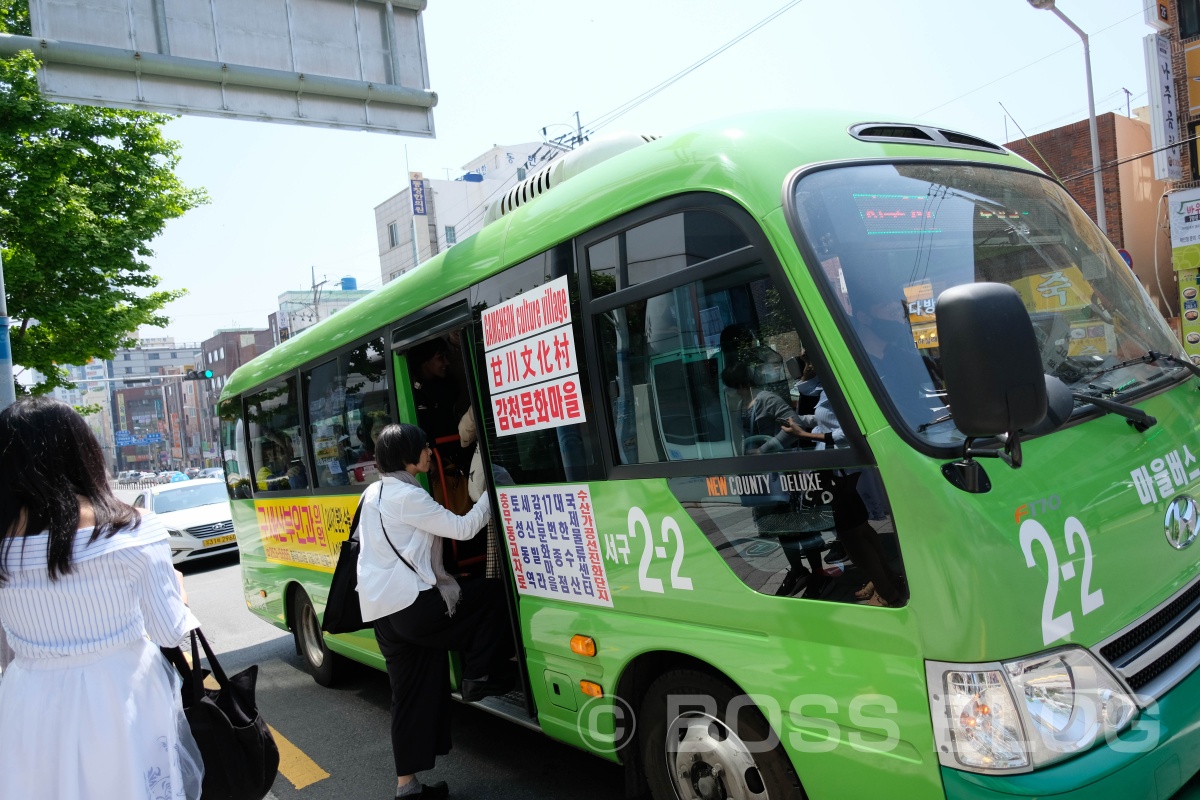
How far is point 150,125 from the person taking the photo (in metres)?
16.5

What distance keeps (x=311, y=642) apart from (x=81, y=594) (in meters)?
4.87

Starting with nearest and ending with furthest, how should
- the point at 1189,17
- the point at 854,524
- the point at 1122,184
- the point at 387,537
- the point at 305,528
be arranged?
the point at 854,524 → the point at 387,537 → the point at 305,528 → the point at 1189,17 → the point at 1122,184

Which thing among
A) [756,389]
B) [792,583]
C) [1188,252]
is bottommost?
[792,583]

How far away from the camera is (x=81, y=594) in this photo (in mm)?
2402

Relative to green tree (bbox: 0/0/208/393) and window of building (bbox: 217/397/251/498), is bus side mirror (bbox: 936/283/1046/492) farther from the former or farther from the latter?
green tree (bbox: 0/0/208/393)

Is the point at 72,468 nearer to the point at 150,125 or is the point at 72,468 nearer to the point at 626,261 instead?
the point at 626,261

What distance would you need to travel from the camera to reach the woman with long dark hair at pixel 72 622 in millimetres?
2359

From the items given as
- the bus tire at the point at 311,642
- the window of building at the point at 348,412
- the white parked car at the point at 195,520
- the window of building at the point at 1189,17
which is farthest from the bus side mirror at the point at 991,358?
the window of building at the point at 1189,17

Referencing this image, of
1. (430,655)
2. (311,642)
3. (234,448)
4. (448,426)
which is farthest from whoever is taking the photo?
(234,448)

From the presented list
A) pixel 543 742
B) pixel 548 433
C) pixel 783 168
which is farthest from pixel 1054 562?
pixel 543 742

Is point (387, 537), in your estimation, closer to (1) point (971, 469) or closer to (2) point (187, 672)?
(2) point (187, 672)

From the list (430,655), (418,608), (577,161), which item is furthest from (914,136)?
(430,655)

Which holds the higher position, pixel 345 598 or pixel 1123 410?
pixel 1123 410

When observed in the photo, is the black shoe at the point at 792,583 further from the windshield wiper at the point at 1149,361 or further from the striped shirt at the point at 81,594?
the striped shirt at the point at 81,594
